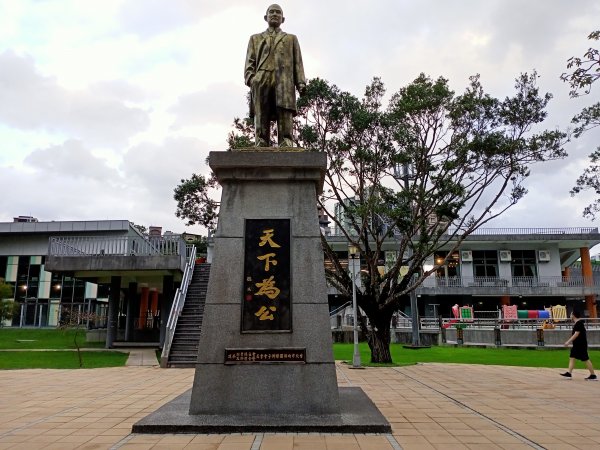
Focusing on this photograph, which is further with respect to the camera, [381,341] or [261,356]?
[381,341]

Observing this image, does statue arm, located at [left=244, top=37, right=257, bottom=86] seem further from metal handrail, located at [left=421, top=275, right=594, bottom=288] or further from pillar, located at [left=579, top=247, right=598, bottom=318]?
pillar, located at [left=579, top=247, right=598, bottom=318]

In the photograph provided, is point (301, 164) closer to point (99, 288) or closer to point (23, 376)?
point (23, 376)

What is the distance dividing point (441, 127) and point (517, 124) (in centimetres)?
223

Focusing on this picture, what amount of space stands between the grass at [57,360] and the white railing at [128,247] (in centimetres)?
373

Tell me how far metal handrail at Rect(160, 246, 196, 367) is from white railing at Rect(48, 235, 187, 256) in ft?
2.27

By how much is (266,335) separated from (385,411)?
7.60 feet

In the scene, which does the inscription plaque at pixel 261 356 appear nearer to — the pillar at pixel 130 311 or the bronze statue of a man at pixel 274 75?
the bronze statue of a man at pixel 274 75

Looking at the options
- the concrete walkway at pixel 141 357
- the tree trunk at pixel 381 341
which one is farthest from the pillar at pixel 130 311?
the tree trunk at pixel 381 341

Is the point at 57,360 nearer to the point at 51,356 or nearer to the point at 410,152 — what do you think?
the point at 51,356

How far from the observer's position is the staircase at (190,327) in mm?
14836

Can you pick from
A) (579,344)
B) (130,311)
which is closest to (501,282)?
(130,311)

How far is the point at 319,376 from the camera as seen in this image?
5.96 m

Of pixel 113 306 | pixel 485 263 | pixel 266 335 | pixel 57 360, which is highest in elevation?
pixel 485 263

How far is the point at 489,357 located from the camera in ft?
58.4
